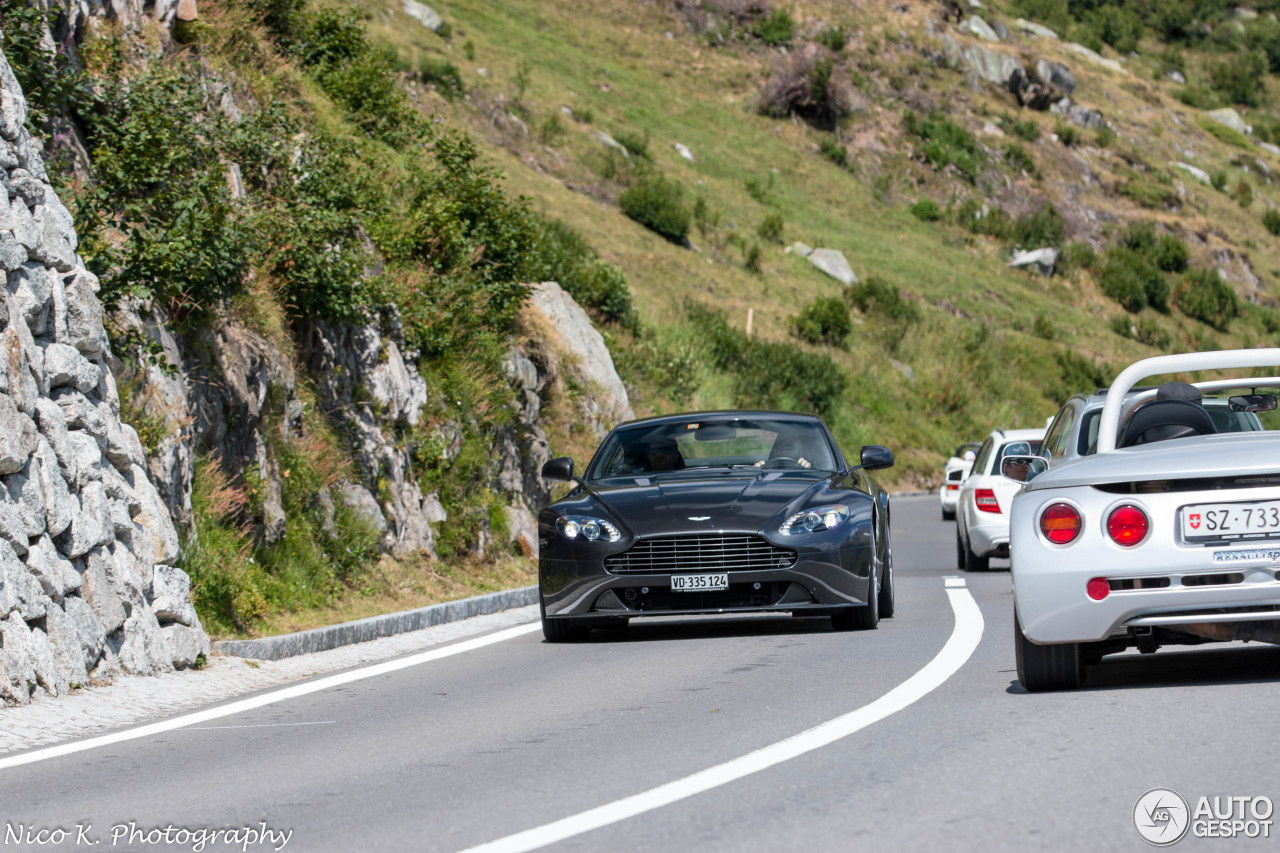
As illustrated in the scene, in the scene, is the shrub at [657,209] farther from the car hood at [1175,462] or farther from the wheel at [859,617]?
the car hood at [1175,462]

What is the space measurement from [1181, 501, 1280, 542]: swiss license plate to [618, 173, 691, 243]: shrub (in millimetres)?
47095

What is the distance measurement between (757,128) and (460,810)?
74.1 m

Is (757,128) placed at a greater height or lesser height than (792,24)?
lesser

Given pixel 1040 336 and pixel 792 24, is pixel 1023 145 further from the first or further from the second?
pixel 1040 336

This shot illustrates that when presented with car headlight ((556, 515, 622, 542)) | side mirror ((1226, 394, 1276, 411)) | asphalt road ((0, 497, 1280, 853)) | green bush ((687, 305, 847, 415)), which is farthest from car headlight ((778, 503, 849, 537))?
green bush ((687, 305, 847, 415))

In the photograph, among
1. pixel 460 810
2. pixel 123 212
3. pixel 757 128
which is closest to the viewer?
pixel 460 810

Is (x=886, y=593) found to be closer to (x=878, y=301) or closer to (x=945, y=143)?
(x=878, y=301)

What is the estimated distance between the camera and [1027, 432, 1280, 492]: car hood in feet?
22.6

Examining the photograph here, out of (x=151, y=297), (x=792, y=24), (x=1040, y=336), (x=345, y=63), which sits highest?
(x=792, y=24)

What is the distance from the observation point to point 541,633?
1245cm

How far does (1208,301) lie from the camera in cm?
7888

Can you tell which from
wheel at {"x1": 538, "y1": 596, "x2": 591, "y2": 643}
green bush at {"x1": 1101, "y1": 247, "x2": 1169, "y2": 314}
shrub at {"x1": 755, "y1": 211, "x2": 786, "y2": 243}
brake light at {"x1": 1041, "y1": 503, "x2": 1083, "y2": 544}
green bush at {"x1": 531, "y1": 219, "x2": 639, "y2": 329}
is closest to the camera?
brake light at {"x1": 1041, "y1": 503, "x2": 1083, "y2": 544}

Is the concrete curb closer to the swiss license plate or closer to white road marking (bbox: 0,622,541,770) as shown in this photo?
white road marking (bbox: 0,622,541,770)

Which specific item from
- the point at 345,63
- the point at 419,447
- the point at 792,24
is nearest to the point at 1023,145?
the point at 792,24
